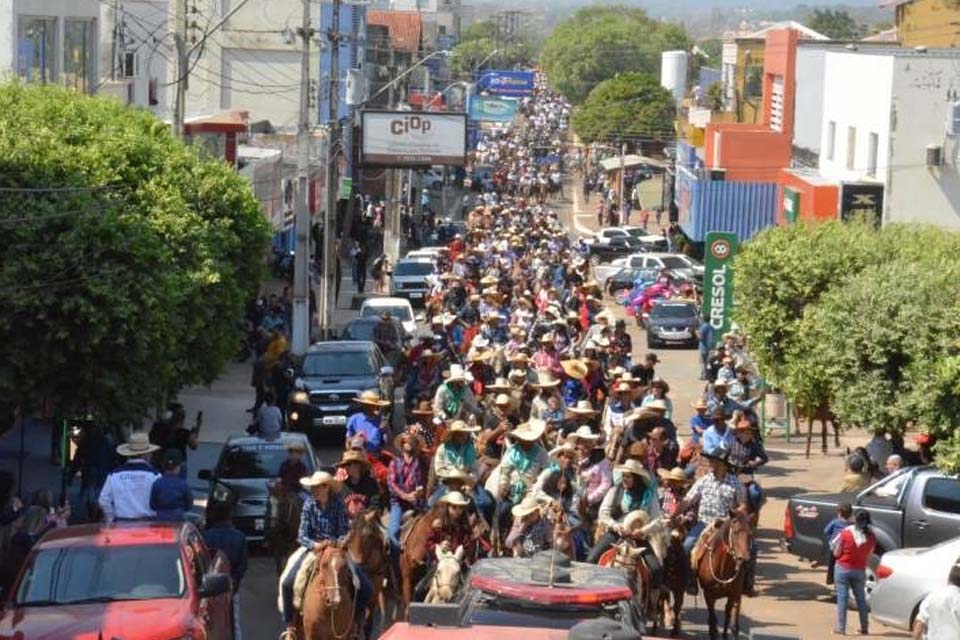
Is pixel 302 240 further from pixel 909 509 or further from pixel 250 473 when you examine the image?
pixel 909 509

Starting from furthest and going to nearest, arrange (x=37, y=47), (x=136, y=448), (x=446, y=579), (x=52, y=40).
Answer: (x=52, y=40) → (x=37, y=47) → (x=136, y=448) → (x=446, y=579)

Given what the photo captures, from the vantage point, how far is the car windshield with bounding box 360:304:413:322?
41.5 metres

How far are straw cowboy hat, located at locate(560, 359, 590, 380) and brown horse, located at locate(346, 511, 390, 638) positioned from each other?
8.89 metres

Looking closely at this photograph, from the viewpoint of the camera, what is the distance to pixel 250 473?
71.5 ft

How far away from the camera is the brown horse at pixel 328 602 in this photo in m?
14.0

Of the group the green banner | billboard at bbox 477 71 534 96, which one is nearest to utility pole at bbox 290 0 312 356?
the green banner

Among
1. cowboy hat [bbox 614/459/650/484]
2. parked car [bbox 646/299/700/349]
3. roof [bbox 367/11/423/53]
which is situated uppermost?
roof [bbox 367/11/423/53]

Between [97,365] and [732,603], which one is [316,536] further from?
[97,365]

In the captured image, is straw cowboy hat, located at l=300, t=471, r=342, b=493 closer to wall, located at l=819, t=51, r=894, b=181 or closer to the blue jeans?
the blue jeans

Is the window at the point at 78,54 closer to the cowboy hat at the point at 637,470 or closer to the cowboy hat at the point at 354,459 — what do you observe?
the cowboy hat at the point at 354,459

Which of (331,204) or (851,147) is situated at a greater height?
(851,147)

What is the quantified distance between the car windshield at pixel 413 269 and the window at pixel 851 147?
1158 cm

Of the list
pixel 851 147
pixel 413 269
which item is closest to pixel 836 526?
pixel 851 147

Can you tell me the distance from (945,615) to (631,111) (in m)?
107
